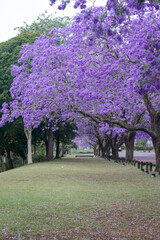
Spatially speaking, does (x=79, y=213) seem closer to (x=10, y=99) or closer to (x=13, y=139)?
(x=10, y=99)

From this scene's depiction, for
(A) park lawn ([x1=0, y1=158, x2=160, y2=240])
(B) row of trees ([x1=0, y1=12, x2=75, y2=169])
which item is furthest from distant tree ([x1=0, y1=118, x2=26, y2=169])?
(A) park lawn ([x1=0, y1=158, x2=160, y2=240])

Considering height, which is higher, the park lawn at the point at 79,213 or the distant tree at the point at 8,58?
the distant tree at the point at 8,58

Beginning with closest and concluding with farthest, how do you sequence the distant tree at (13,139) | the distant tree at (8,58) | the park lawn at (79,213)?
the park lawn at (79,213), the distant tree at (8,58), the distant tree at (13,139)

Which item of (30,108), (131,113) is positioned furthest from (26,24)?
(30,108)

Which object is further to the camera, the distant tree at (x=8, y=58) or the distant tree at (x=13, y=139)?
the distant tree at (x=13, y=139)

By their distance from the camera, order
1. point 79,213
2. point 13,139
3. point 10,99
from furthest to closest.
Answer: point 13,139 < point 10,99 < point 79,213

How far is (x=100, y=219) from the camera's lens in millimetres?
7523

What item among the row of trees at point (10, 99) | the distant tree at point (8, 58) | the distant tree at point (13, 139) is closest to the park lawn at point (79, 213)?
the row of trees at point (10, 99)

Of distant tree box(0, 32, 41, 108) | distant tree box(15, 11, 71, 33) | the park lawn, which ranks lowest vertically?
the park lawn

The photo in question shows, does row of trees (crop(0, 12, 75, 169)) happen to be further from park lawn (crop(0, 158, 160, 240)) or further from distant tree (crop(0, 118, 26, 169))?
park lawn (crop(0, 158, 160, 240))

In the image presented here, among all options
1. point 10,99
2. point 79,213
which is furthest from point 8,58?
point 79,213

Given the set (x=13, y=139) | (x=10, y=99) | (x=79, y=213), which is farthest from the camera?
(x=13, y=139)

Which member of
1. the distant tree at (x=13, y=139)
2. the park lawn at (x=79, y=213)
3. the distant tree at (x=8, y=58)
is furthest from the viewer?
the distant tree at (x=13, y=139)

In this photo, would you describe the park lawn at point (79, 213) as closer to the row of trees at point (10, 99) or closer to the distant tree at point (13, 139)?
the row of trees at point (10, 99)
